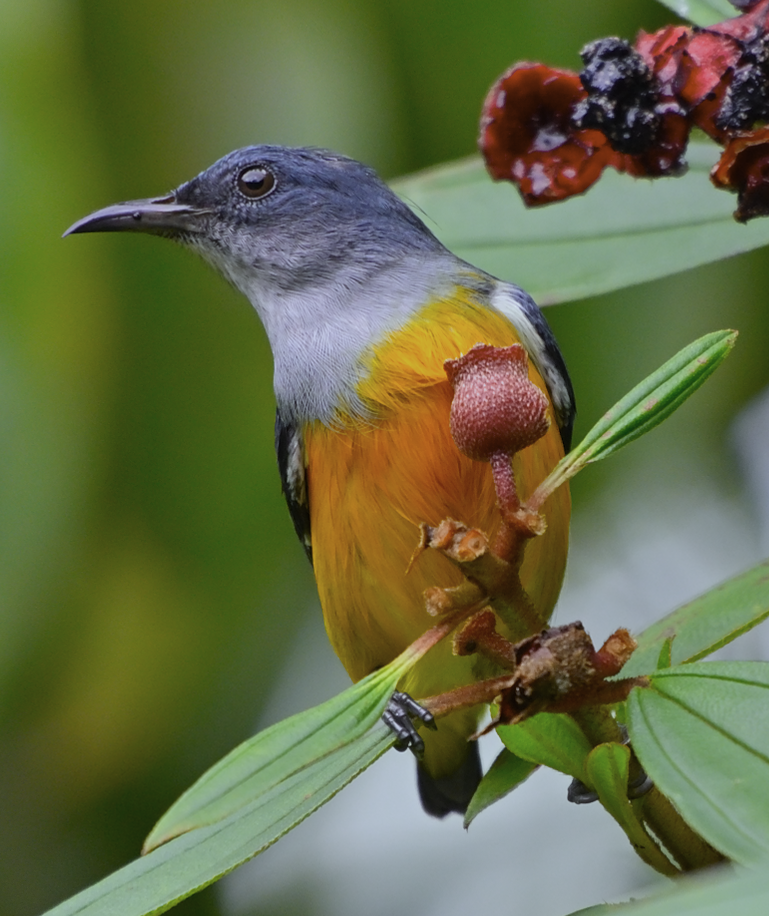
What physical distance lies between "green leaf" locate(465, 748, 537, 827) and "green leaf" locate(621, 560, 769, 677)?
0.32 metres

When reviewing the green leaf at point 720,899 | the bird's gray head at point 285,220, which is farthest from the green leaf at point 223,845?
the bird's gray head at point 285,220

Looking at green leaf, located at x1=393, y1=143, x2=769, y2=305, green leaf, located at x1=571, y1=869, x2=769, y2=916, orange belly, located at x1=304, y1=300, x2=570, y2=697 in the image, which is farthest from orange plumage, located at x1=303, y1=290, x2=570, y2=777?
Result: green leaf, located at x1=571, y1=869, x2=769, y2=916

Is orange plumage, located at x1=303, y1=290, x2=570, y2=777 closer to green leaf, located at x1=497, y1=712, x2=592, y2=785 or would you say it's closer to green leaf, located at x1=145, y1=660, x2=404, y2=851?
green leaf, located at x1=497, y1=712, x2=592, y2=785

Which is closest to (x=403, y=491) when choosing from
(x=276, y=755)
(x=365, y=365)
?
(x=365, y=365)

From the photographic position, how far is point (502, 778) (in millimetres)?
1752

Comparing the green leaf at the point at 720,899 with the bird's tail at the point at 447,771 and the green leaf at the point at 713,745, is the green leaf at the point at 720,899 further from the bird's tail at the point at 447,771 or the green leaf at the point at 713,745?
the bird's tail at the point at 447,771

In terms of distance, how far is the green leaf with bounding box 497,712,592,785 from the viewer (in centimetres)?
145

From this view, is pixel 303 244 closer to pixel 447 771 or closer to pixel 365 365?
pixel 365 365

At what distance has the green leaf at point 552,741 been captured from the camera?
1454 millimetres

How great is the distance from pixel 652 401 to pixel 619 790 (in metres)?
0.52

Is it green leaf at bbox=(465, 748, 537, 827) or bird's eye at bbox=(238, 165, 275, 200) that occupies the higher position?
bird's eye at bbox=(238, 165, 275, 200)

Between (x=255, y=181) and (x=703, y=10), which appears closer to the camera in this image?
(x=703, y=10)

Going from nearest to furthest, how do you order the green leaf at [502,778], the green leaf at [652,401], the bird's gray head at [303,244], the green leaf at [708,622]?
the green leaf at [652,401] → the green leaf at [502,778] → the green leaf at [708,622] → the bird's gray head at [303,244]

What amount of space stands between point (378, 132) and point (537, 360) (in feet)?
5.10
